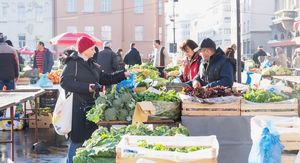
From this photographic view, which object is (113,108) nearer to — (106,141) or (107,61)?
(106,141)

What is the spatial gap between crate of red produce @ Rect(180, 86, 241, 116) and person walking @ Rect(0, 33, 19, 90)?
5.79 m

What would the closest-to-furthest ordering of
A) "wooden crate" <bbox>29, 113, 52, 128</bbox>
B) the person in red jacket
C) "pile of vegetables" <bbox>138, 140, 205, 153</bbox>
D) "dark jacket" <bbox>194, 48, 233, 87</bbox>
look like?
"pile of vegetables" <bbox>138, 140, 205, 153</bbox> < "dark jacket" <bbox>194, 48, 233, 87</bbox> < the person in red jacket < "wooden crate" <bbox>29, 113, 52, 128</bbox>

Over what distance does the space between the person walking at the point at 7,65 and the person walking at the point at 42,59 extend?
157 inches

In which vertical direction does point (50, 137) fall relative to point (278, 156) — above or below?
below

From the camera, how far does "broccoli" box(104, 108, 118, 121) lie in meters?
6.37

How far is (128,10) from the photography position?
55.5 m

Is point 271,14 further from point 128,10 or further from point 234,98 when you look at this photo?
point 234,98

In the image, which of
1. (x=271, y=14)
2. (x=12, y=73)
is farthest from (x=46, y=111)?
(x=271, y=14)

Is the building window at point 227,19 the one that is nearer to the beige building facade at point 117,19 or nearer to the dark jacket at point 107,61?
the beige building facade at point 117,19

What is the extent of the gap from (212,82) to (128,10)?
48946mm

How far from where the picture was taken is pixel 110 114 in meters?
6.38

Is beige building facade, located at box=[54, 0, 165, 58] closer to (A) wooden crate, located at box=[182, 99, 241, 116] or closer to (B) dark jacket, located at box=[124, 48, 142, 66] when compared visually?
(B) dark jacket, located at box=[124, 48, 142, 66]

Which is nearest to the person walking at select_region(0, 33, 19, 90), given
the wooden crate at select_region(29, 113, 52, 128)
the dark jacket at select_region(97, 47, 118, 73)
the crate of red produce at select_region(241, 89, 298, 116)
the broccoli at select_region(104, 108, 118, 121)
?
the wooden crate at select_region(29, 113, 52, 128)

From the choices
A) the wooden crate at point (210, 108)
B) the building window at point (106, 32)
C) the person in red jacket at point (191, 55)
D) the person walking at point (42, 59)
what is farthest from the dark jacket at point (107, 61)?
the building window at point (106, 32)
